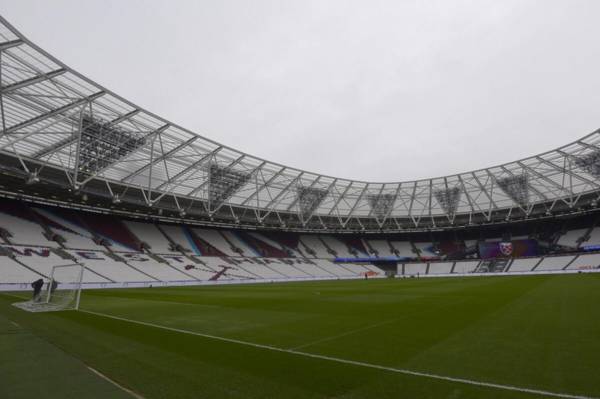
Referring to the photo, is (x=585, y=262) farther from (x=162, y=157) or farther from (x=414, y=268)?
(x=162, y=157)

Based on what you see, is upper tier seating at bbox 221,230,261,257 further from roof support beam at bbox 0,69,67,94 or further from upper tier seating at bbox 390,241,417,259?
roof support beam at bbox 0,69,67,94

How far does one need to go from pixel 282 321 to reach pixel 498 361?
684 centimetres

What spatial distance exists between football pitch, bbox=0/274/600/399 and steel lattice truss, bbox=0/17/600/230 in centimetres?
2038

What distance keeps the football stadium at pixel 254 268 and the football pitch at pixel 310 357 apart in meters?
0.06

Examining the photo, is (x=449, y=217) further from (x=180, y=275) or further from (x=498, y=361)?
(x=498, y=361)

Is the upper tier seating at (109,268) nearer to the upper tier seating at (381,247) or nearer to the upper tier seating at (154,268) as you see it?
the upper tier seating at (154,268)

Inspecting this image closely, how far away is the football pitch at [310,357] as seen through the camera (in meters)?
4.58

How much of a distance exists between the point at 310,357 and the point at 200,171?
Result: 3508 centimetres

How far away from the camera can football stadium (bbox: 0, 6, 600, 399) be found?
17.6 feet

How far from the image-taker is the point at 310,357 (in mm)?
6270

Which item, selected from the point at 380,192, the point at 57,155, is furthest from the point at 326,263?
the point at 57,155

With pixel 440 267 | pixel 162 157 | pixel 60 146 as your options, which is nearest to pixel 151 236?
pixel 162 157

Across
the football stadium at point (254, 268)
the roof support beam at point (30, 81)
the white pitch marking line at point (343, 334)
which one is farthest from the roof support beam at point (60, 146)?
the white pitch marking line at point (343, 334)

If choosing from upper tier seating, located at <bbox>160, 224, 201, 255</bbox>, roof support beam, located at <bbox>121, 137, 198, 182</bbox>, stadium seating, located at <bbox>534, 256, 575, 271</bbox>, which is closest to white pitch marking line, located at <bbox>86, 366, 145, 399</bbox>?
roof support beam, located at <bbox>121, 137, 198, 182</bbox>
